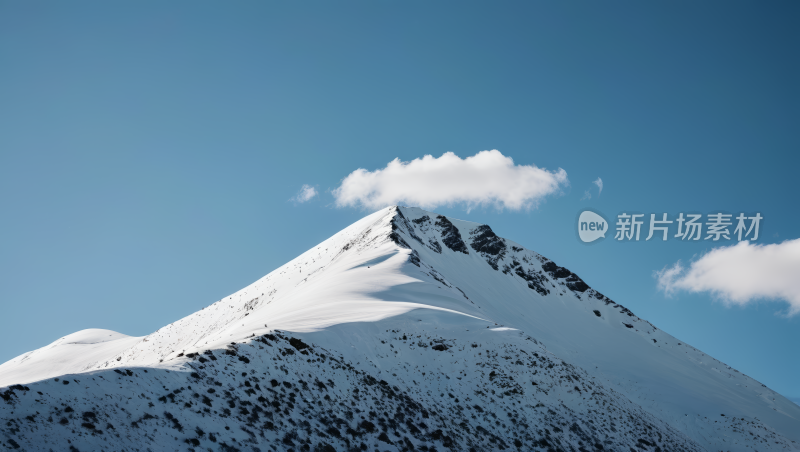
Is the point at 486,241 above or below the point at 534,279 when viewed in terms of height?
above

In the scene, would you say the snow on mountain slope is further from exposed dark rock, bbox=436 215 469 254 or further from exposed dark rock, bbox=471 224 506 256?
exposed dark rock, bbox=471 224 506 256

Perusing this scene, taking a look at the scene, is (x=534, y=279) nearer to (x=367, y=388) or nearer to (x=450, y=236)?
(x=450, y=236)

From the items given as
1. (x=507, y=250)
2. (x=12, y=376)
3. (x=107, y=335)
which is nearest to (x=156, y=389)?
(x=12, y=376)

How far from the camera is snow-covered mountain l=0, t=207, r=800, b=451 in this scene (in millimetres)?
→ 12312

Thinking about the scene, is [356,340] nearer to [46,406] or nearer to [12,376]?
[46,406]

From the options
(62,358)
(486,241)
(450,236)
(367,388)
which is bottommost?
(62,358)

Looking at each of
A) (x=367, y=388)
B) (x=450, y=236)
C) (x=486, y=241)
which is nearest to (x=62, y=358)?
(x=367, y=388)

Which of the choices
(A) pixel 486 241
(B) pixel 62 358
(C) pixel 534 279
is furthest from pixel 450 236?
(B) pixel 62 358

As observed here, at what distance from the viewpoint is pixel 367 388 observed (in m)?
19.2

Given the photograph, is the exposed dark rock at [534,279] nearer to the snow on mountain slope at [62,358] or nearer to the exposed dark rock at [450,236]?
the exposed dark rock at [450,236]

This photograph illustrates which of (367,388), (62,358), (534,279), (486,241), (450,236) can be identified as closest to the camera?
(367,388)

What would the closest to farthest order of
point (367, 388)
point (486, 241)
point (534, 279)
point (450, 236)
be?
point (367, 388) < point (450, 236) < point (534, 279) < point (486, 241)

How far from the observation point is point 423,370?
2322 centimetres

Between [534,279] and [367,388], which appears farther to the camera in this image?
[534,279]
